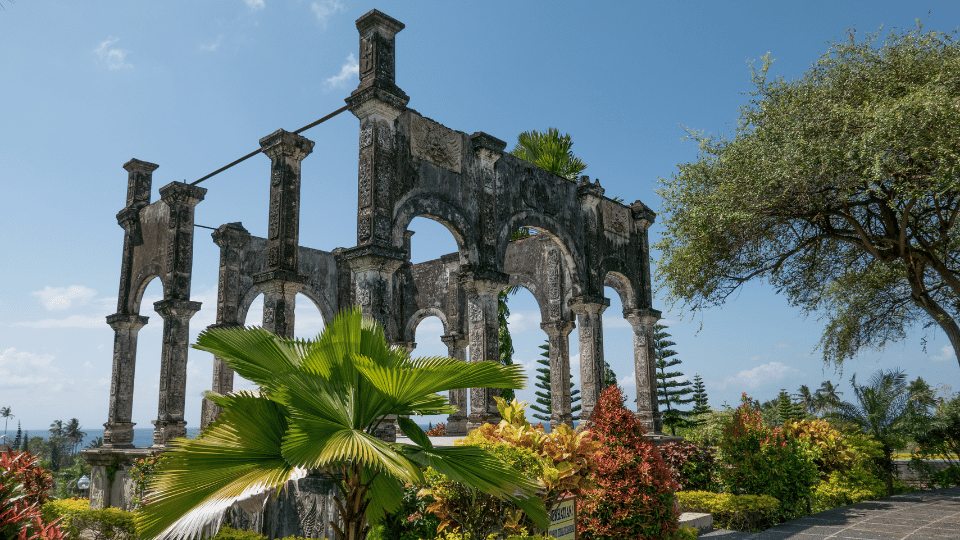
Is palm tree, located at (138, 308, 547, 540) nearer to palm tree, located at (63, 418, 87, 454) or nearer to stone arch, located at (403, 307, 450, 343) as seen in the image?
stone arch, located at (403, 307, 450, 343)

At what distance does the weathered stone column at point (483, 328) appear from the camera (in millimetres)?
10609

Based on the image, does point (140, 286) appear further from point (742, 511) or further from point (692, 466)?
point (742, 511)

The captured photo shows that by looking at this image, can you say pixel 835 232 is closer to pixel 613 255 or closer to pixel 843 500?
pixel 613 255

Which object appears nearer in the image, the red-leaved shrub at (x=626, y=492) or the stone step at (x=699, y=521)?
the red-leaved shrub at (x=626, y=492)

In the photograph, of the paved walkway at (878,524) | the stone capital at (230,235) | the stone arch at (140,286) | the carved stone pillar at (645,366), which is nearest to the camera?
the paved walkway at (878,524)

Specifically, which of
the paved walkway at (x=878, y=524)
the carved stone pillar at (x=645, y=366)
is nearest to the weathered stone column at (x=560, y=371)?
the carved stone pillar at (x=645, y=366)

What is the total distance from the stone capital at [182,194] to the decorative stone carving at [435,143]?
5.89m

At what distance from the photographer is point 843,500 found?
11.4 metres

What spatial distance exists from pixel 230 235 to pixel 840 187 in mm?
13711

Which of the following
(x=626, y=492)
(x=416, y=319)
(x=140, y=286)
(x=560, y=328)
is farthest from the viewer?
(x=416, y=319)

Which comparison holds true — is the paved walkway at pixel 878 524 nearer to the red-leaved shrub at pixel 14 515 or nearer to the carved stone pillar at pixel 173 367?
the red-leaved shrub at pixel 14 515

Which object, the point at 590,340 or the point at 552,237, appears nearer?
the point at 552,237

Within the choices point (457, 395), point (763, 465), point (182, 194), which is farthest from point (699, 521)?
point (182, 194)

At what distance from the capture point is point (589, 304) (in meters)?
13.1
